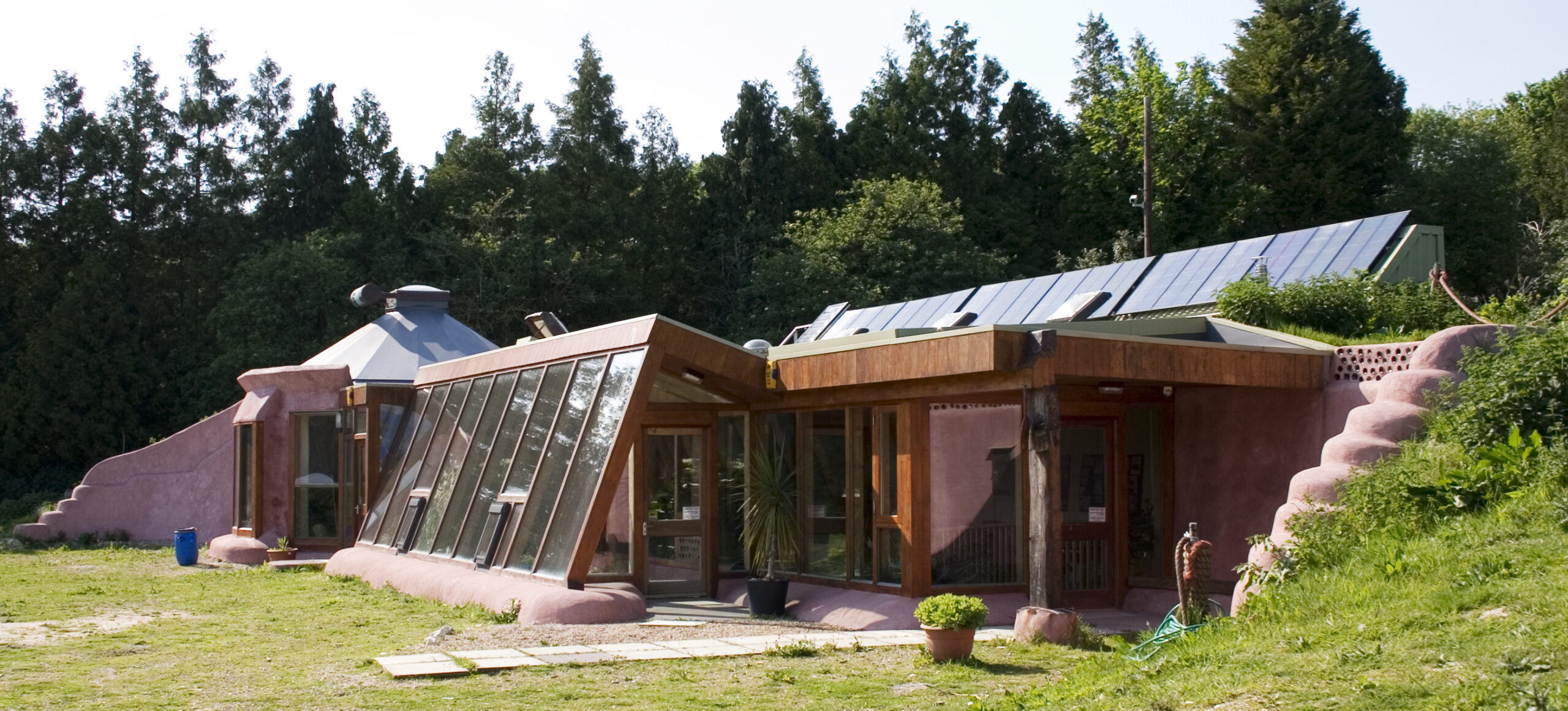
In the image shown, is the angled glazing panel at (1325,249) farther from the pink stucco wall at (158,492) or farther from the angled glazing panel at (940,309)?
the pink stucco wall at (158,492)

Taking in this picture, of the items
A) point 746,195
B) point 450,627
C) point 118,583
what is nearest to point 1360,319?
point 450,627

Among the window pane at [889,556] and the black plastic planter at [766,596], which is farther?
the black plastic planter at [766,596]

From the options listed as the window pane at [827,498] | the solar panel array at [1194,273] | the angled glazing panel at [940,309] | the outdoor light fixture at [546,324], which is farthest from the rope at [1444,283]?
the outdoor light fixture at [546,324]

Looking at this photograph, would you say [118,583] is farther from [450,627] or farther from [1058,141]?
[1058,141]

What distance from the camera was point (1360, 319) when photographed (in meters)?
15.3

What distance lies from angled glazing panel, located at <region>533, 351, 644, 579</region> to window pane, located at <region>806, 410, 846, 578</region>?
2.07m

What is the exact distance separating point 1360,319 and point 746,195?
29.0 meters

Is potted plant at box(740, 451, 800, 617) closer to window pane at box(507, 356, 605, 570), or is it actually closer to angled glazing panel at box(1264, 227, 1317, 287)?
window pane at box(507, 356, 605, 570)

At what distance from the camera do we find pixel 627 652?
33.3 ft

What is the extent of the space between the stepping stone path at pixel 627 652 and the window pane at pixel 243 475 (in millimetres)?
14042

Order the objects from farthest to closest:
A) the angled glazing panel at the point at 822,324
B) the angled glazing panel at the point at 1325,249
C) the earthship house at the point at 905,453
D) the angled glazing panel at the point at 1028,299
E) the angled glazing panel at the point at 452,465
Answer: the angled glazing panel at the point at 822,324
the angled glazing panel at the point at 1028,299
the angled glazing panel at the point at 452,465
the angled glazing panel at the point at 1325,249
the earthship house at the point at 905,453

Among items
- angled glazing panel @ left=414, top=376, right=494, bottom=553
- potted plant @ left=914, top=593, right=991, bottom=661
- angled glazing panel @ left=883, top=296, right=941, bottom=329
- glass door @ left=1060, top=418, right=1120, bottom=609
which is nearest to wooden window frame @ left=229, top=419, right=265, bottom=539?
angled glazing panel @ left=414, top=376, right=494, bottom=553

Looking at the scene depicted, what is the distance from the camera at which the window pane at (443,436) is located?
1825 cm

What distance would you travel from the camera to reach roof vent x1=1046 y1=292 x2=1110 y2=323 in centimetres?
1888
